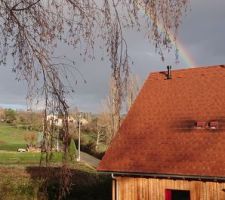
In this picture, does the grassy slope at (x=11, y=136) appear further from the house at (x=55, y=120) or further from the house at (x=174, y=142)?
the house at (x=55, y=120)

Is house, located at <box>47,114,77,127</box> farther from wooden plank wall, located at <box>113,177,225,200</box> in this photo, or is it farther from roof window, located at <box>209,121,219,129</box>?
roof window, located at <box>209,121,219,129</box>

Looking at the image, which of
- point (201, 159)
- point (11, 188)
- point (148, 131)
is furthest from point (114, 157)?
point (11, 188)

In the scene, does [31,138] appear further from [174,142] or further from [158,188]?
[158,188]

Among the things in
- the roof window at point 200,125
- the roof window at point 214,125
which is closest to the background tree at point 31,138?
the roof window at point 200,125

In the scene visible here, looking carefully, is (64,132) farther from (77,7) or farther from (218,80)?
(218,80)

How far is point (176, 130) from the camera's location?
15.9 meters

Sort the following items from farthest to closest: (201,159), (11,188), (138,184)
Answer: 1. (11,188)
2. (138,184)
3. (201,159)

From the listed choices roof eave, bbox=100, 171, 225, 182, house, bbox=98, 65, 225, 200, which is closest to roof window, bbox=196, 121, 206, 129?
house, bbox=98, 65, 225, 200

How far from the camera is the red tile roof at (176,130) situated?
47.1 ft

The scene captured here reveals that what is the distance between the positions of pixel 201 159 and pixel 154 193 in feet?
6.58

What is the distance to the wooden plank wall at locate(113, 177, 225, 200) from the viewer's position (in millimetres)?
13234

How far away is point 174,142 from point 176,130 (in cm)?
62

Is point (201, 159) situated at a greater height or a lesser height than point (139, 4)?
lesser

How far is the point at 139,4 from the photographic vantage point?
3180mm
